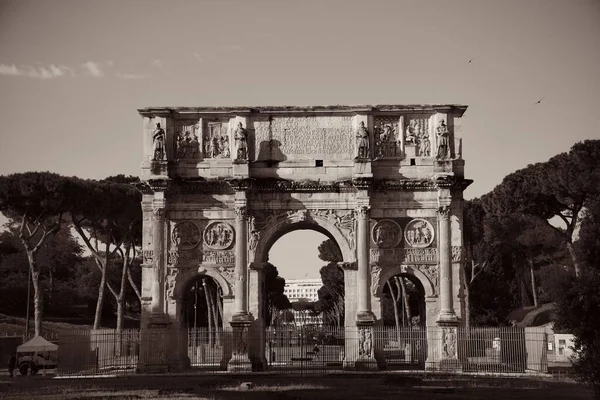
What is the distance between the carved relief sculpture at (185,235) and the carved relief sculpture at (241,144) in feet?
9.43

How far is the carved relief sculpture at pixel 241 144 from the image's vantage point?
101 feet

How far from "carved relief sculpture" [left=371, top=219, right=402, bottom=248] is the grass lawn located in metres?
5.27

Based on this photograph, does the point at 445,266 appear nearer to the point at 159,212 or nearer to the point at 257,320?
the point at 257,320

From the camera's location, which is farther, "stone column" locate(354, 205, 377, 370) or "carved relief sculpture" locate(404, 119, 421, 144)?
"carved relief sculpture" locate(404, 119, 421, 144)

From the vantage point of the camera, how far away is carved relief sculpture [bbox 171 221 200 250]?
103 feet

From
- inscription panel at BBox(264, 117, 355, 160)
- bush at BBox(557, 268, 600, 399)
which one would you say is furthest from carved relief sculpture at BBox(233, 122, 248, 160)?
bush at BBox(557, 268, 600, 399)

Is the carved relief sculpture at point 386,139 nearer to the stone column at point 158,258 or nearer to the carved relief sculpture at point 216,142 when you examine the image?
the carved relief sculpture at point 216,142

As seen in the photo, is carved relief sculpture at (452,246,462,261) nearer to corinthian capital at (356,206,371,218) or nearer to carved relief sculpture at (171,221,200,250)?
corinthian capital at (356,206,371,218)

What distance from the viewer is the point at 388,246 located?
3100cm

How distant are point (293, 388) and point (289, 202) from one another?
960cm

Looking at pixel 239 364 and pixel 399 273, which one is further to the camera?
pixel 399 273

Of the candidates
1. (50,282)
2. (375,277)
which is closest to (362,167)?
(375,277)

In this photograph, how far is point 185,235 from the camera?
31.4 meters

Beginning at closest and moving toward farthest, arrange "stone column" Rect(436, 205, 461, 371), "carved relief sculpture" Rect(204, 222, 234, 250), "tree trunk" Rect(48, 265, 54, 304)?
"stone column" Rect(436, 205, 461, 371) < "carved relief sculpture" Rect(204, 222, 234, 250) < "tree trunk" Rect(48, 265, 54, 304)
